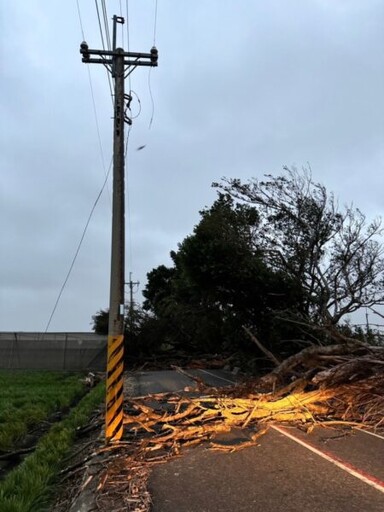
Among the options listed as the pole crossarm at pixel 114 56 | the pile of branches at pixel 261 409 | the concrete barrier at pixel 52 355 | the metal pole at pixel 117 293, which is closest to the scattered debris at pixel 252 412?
the pile of branches at pixel 261 409

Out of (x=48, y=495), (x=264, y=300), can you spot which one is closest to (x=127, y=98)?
(x=48, y=495)

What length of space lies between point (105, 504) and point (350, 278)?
21.3m

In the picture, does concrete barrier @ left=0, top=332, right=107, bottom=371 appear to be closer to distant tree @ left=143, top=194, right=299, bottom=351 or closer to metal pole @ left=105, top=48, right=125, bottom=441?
distant tree @ left=143, top=194, right=299, bottom=351

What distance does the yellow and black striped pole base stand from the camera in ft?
30.2

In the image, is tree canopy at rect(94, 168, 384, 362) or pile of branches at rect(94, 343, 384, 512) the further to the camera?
tree canopy at rect(94, 168, 384, 362)

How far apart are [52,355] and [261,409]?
27.8 metres

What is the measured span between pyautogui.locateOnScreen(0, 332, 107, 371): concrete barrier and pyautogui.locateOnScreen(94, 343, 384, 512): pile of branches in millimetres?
23013

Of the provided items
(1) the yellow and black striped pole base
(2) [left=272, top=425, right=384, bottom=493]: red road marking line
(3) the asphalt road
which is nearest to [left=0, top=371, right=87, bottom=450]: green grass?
(1) the yellow and black striped pole base

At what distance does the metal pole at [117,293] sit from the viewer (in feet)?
30.4

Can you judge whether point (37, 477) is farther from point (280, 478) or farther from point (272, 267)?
point (272, 267)

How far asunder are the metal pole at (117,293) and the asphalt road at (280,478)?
151 cm

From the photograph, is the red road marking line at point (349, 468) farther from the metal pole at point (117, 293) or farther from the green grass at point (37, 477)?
the green grass at point (37, 477)

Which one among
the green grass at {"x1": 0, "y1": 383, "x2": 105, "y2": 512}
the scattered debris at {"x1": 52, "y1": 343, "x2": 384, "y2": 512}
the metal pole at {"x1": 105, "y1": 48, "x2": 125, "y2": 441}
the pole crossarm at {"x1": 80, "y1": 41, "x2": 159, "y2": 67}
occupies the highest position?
the pole crossarm at {"x1": 80, "y1": 41, "x2": 159, "y2": 67}

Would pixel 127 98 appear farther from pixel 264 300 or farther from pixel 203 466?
pixel 264 300
